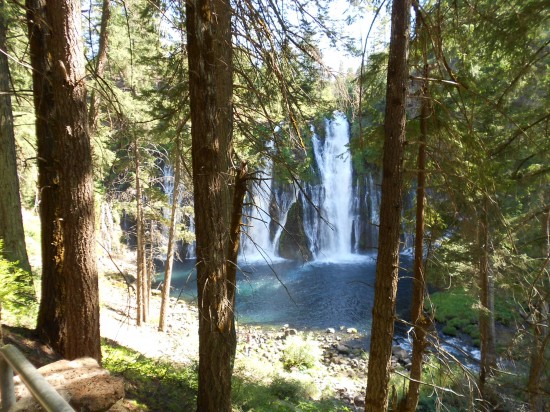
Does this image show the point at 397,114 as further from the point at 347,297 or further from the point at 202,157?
the point at 347,297

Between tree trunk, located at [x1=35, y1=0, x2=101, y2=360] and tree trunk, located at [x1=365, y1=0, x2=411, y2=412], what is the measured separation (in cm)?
279

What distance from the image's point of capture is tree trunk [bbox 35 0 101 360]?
11.8 ft

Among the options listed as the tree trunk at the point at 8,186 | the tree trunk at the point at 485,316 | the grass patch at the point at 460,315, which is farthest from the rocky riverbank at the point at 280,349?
the grass patch at the point at 460,315

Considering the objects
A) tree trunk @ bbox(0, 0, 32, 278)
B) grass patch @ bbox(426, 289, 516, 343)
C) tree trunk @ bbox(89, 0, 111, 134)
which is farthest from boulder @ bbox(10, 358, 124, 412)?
grass patch @ bbox(426, 289, 516, 343)

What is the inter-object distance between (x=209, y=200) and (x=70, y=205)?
1335mm

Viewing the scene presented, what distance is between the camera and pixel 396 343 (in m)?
13.5

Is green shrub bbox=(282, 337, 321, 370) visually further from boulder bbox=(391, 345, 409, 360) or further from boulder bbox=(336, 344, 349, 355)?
boulder bbox=(391, 345, 409, 360)

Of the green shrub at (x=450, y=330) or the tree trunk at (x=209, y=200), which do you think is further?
the green shrub at (x=450, y=330)

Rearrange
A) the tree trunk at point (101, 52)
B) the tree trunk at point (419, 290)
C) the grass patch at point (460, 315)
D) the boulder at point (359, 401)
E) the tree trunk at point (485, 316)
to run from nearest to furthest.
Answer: the tree trunk at point (419, 290), the tree trunk at point (485, 316), the tree trunk at point (101, 52), the boulder at point (359, 401), the grass patch at point (460, 315)

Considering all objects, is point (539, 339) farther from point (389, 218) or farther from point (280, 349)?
point (280, 349)

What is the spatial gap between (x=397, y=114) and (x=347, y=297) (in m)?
14.7

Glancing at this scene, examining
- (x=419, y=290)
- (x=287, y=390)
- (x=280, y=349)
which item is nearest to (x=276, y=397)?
(x=287, y=390)

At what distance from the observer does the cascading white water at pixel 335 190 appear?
83.8ft

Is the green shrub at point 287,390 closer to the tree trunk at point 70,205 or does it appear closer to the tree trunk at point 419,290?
the tree trunk at point 419,290
